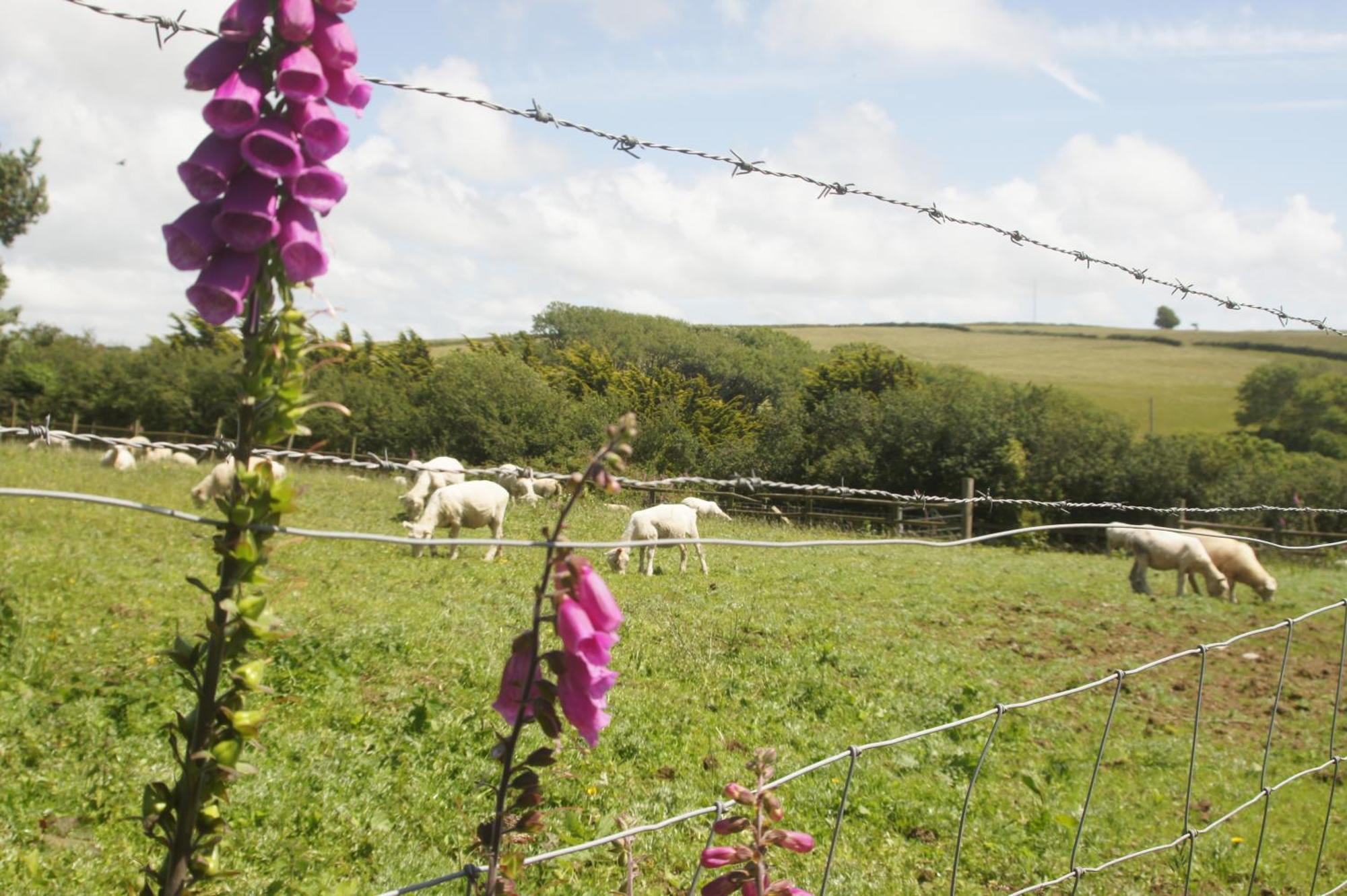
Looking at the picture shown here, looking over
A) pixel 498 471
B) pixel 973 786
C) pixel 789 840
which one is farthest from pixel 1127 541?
pixel 789 840

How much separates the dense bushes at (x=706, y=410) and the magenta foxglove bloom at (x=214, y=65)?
21.9m

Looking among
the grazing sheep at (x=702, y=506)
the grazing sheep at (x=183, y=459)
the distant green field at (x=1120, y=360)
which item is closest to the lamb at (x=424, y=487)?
the grazing sheep at (x=702, y=506)

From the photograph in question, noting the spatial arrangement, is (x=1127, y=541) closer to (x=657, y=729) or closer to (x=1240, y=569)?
(x=1240, y=569)

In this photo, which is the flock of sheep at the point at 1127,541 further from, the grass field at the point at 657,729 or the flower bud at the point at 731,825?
the flower bud at the point at 731,825

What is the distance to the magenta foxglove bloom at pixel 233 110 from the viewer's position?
1.18 m

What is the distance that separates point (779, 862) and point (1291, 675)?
777cm

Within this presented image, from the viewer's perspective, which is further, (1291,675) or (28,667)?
(1291,675)

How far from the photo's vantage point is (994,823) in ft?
18.9

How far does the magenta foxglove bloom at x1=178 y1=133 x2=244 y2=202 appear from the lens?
1.19 meters

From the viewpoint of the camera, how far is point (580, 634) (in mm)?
1314

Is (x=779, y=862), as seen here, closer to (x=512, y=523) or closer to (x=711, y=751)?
(x=711, y=751)

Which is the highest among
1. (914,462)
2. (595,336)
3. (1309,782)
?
(595,336)

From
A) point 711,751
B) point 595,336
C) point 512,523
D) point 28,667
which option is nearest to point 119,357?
point 595,336

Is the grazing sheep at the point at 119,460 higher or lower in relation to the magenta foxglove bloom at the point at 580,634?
lower
